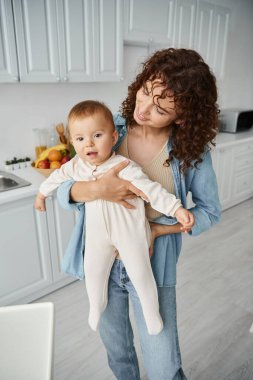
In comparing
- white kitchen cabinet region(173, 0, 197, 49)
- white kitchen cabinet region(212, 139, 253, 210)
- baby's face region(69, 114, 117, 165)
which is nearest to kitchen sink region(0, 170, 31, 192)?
baby's face region(69, 114, 117, 165)

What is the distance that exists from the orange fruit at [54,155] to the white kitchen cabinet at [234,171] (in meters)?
1.67

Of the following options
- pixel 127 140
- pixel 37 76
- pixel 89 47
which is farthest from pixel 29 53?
pixel 127 140

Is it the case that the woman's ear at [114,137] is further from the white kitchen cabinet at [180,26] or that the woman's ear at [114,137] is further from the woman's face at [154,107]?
Result: the white kitchen cabinet at [180,26]

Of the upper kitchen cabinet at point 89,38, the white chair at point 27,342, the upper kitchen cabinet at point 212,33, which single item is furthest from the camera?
the upper kitchen cabinet at point 212,33

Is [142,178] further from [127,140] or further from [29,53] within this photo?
[29,53]

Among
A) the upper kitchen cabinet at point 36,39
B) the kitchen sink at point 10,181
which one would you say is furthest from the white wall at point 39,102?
the upper kitchen cabinet at point 36,39

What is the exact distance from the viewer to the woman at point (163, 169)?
828 mm

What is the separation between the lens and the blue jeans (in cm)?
101

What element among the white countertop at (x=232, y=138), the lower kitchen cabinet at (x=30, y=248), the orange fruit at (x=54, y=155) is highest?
the orange fruit at (x=54, y=155)

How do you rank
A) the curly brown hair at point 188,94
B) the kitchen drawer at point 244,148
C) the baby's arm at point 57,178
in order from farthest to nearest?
1. the kitchen drawer at point 244,148
2. the baby's arm at point 57,178
3. the curly brown hair at point 188,94

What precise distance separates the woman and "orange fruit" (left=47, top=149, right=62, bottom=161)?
113 cm

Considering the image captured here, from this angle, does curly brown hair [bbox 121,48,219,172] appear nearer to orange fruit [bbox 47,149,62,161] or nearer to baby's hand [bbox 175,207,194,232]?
baby's hand [bbox 175,207,194,232]

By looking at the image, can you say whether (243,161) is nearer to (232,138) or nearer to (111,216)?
(232,138)

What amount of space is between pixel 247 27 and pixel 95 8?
2.72m
